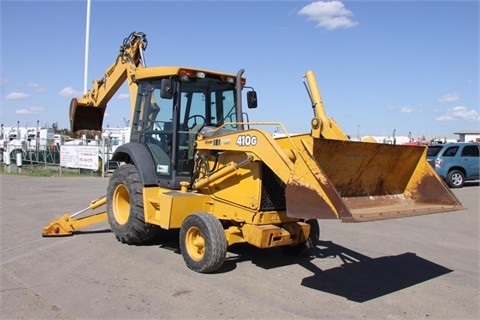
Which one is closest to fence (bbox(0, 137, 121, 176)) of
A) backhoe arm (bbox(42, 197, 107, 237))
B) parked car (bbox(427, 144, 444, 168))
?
backhoe arm (bbox(42, 197, 107, 237))

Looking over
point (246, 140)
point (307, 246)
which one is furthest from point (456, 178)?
point (246, 140)

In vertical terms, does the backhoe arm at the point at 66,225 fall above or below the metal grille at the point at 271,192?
below

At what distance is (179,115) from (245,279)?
277cm

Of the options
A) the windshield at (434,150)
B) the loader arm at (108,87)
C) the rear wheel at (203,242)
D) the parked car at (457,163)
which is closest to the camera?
Result: the rear wheel at (203,242)

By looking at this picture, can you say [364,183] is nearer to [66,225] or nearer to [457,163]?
[66,225]

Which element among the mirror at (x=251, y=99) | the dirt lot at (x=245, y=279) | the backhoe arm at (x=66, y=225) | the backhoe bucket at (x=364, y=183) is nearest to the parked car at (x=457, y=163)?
the dirt lot at (x=245, y=279)

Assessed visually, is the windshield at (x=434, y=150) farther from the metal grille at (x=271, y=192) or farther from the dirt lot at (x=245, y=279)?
the metal grille at (x=271, y=192)

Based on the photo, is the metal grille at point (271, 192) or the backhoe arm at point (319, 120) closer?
the backhoe arm at point (319, 120)

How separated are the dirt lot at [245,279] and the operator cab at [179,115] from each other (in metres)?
1.35

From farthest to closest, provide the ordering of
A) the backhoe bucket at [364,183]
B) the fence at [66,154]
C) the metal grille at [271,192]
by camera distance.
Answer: the fence at [66,154] → the metal grille at [271,192] → the backhoe bucket at [364,183]

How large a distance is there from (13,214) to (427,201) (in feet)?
29.2

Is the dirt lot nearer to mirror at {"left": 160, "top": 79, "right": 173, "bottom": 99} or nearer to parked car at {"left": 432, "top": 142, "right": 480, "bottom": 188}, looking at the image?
mirror at {"left": 160, "top": 79, "right": 173, "bottom": 99}

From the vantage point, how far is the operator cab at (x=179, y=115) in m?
7.61

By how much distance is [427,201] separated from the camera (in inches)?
255
